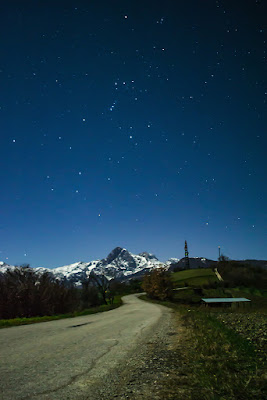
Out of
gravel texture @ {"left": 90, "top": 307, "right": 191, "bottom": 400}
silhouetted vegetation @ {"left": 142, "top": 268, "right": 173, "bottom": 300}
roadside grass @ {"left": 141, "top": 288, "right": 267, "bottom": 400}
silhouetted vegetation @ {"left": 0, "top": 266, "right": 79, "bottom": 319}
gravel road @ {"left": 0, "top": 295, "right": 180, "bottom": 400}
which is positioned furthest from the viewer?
silhouetted vegetation @ {"left": 142, "top": 268, "right": 173, "bottom": 300}

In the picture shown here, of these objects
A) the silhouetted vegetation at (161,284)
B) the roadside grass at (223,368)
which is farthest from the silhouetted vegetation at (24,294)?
the roadside grass at (223,368)

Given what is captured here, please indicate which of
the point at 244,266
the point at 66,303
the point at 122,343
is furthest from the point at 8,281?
the point at 244,266

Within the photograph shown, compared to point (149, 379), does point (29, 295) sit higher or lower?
lower

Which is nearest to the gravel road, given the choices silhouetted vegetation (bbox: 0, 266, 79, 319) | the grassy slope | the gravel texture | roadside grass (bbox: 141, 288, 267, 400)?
the gravel texture

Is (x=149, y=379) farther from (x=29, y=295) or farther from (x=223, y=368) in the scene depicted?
(x=29, y=295)

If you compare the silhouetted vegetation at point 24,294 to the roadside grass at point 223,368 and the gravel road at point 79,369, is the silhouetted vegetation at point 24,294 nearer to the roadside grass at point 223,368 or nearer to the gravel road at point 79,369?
the gravel road at point 79,369

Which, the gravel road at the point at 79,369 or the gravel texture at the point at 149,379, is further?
the gravel road at the point at 79,369

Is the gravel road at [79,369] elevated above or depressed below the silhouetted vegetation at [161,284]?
above

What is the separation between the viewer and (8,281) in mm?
28000

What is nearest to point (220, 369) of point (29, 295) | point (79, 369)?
point (79, 369)

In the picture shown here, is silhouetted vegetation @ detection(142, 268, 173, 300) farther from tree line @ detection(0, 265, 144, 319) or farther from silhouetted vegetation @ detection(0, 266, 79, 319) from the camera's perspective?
silhouetted vegetation @ detection(0, 266, 79, 319)

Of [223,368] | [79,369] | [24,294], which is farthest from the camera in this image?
[24,294]

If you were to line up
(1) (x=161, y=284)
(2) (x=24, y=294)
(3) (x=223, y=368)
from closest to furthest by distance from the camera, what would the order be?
(3) (x=223, y=368), (2) (x=24, y=294), (1) (x=161, y=284)

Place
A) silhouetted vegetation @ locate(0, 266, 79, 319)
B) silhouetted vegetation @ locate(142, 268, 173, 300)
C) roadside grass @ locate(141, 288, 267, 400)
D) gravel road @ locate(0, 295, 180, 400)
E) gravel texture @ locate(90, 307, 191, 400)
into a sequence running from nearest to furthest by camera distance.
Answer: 1. roadside grass @ locate(141, 288, 267, 400)
2. gravel texture @ locate(90, 307, 191, 400)
3. gravel road @ locate(0, 295, 180, 400)
4. silhouetted vegetation @ locate(0, 266, 79, 319)
5. silhouetted vegetation @ locate(142, 268, 173, 300)
